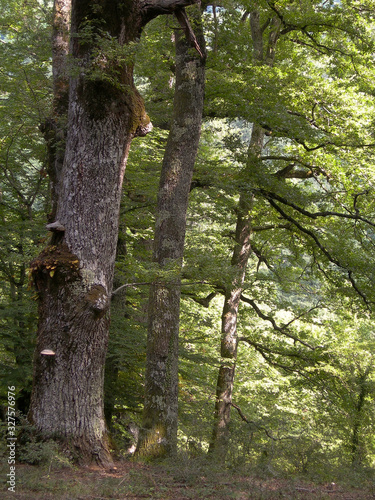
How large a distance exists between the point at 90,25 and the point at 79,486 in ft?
15.4

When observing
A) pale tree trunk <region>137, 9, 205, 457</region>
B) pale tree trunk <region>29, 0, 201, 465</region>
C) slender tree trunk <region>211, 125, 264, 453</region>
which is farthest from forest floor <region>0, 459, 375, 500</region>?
slender tree trunk <region>211, 125, 264, 453</region>

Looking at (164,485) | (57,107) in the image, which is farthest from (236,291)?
(164,485)

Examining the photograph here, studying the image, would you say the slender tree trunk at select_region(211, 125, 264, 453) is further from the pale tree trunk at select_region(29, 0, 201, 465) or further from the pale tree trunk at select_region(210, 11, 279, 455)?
the pale tree trunk at select_region(29, 0, 201, 465)

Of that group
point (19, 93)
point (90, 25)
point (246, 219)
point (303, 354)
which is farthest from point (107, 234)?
point (303, 354)

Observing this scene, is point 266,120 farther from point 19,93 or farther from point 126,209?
point 19,93

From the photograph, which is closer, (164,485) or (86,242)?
(164,485)

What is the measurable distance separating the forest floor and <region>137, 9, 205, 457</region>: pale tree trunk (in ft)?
4.10

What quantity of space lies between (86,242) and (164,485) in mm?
2557

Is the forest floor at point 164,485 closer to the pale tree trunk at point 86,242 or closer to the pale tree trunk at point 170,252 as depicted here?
the pale tree trunk at point 86,242

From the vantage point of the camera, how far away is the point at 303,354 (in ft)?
38.0

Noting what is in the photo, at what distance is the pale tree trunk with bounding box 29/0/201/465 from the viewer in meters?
4.53

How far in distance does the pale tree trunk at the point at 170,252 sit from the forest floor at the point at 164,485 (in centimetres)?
125

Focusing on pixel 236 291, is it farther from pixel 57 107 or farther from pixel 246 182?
pixel 57 107

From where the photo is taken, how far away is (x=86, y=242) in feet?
15.7
